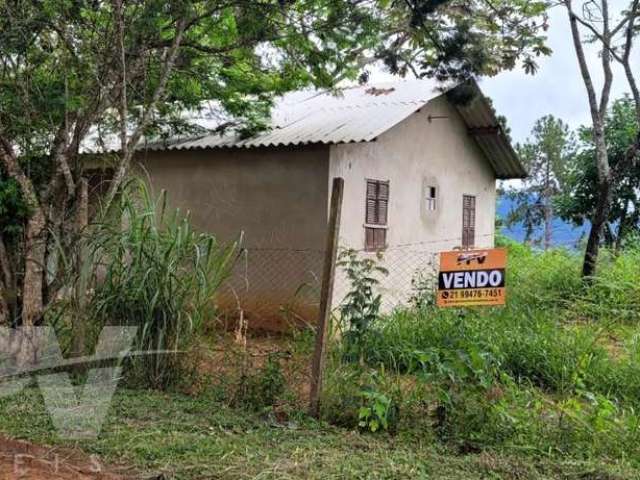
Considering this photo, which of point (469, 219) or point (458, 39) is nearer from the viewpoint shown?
point (458, 39)

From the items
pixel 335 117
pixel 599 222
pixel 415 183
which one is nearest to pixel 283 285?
pixel 335 117

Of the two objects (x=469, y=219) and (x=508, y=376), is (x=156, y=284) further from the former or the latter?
(x=469, y=219)

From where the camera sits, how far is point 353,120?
32.6ft

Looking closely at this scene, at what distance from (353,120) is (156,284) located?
17.8 feet

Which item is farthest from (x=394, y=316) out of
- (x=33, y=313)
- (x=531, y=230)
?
(x=531, y=230)

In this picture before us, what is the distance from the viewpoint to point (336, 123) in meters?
9.95

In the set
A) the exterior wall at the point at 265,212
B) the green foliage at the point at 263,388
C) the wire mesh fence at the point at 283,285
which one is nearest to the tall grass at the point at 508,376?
the green foliage at the point at 263,388

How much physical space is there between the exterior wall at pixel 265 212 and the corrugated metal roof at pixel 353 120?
13.1 inches

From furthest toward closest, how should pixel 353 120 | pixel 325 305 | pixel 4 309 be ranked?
pixel 353 120
pixel 4 309
pixel 325 305

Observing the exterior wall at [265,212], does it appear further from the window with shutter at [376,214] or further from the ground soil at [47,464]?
the ground soil at [47,464]

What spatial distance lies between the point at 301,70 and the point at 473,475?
642 centimetres

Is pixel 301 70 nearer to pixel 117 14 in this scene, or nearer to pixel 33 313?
pixel 117 14

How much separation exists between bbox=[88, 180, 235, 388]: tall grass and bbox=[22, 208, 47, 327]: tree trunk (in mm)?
778

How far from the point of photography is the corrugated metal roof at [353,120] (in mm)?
9344
